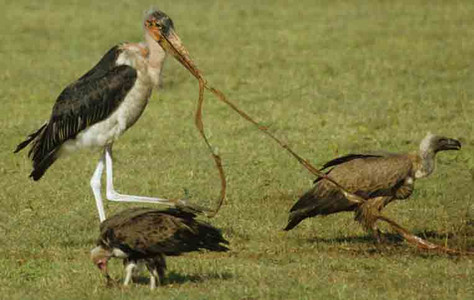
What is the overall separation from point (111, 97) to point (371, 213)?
8.10 feet

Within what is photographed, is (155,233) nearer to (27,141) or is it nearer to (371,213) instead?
(371,213)

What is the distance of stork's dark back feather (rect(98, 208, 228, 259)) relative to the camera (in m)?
7.27

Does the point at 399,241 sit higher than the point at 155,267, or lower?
lower

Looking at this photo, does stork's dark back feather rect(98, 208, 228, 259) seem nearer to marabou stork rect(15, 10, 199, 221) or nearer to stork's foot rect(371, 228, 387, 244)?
marabou stork rect(15, 10, 199, 221)

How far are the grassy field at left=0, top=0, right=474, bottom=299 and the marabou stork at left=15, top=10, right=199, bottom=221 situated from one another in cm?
86

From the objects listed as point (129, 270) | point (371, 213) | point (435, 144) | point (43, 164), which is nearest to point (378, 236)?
point (371, 213)

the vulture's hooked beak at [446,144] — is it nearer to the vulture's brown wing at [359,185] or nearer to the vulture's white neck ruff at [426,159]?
the vulture's white neck ruff at [426,159]

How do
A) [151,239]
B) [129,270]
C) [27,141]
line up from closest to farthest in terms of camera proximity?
1. [151,239]
2. [129,270]
3. [27,141]

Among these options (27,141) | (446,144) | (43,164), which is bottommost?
(43,164)

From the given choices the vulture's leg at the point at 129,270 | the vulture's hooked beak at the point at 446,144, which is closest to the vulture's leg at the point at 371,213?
the vulture's hooked beak at the point at 446,144

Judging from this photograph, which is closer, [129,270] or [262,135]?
[129,270]

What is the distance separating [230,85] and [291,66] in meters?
1.64

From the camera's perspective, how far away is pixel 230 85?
16688mm

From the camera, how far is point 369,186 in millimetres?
9000
